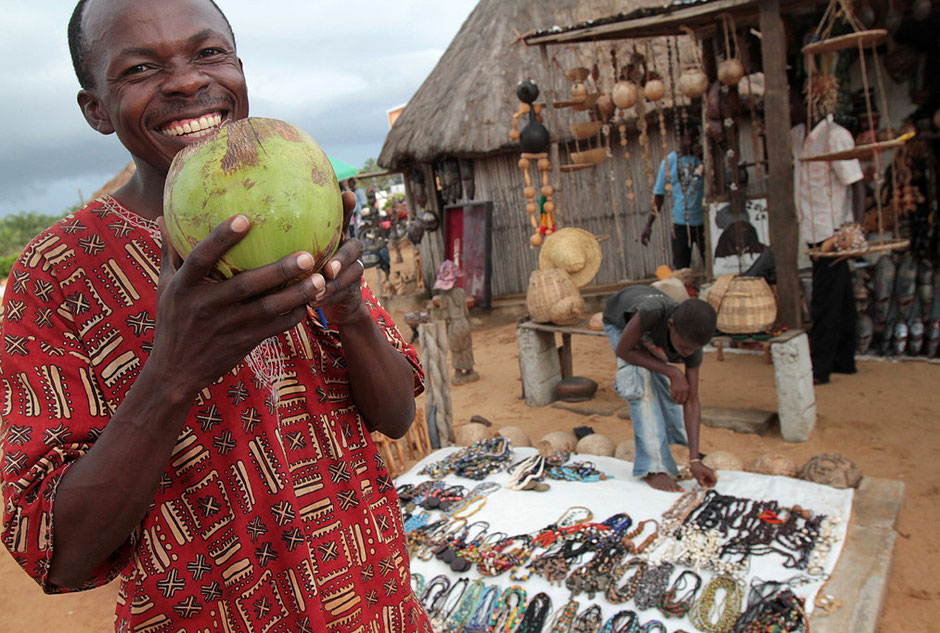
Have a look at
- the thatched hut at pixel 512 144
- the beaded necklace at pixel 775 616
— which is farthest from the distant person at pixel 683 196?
the beaded necklace at pixel 775 616

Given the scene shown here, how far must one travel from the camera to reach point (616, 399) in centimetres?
637

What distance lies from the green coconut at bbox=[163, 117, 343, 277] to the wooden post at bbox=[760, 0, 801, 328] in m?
4.76

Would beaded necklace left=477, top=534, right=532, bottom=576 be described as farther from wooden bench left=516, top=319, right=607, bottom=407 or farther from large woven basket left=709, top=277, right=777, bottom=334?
wooden bench left=516, top=319, right=607, bottom=407

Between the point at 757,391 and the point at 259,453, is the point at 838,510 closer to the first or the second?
the point at 757,391

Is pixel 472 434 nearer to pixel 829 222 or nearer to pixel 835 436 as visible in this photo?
pixel 835 436

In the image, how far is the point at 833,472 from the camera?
150 inches

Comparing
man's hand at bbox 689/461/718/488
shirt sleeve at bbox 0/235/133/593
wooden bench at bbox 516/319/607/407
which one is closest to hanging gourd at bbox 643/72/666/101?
wooden bench at bbox 516/319/607/407

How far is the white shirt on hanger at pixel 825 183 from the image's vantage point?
523cm

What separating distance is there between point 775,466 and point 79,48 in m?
4.14

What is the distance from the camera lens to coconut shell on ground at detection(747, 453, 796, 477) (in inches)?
158

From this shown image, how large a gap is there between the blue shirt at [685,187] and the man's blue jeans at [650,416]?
9.63ft

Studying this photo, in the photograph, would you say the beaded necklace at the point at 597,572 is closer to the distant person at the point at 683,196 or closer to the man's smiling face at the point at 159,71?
the man's smiling face at the point at 159,71

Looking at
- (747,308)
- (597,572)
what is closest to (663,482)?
(597,572)

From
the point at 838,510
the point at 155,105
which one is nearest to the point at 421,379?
the point at 155,105
